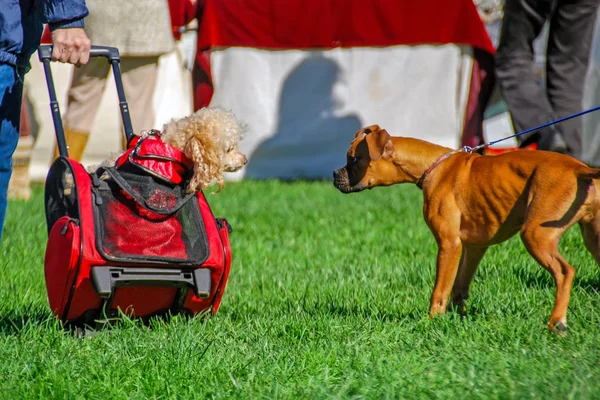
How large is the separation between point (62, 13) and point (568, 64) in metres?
4.15

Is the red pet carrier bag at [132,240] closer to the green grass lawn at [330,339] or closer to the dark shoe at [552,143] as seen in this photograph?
the green grass lawn at [330,339]

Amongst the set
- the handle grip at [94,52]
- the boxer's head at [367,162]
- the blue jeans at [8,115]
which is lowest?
the boxer's head at [367,162]

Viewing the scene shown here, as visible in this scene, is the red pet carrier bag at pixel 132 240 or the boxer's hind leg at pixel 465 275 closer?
the red pet carrier bag at pixel 132 240

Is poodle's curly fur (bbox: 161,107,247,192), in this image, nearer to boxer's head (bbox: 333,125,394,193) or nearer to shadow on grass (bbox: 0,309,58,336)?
boxer's head (bbox: 333,125,394,193)

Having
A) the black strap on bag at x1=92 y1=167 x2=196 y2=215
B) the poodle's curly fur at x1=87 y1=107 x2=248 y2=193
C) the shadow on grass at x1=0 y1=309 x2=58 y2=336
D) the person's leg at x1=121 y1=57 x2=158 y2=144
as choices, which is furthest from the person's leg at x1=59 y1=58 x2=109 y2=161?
the black strap on bag at x1=92 y1=167 x2=196 y2=215

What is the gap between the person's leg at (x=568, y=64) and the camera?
623 cm

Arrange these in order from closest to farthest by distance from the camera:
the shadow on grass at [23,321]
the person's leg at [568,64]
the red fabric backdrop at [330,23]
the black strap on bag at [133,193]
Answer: the black strap on bag at [133,193]
the shadow on grass at [23,321]
the person's leg at [568,64]
the red fabric backdrop at [330,23]

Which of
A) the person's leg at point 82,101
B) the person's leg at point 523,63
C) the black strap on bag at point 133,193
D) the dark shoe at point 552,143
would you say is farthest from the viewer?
the person's leg at point 82,101

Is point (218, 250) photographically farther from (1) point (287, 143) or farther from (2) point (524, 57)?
(1) point (287, 143)

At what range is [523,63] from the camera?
20.4 feet

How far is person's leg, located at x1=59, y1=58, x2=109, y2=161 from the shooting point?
266 inches

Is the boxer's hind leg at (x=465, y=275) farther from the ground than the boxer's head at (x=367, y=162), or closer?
closer

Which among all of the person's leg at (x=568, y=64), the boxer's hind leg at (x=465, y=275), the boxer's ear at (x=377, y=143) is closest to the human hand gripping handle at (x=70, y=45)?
the boxer's ear at (x=377, y=143)

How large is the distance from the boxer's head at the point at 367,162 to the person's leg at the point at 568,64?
8.45 feet
